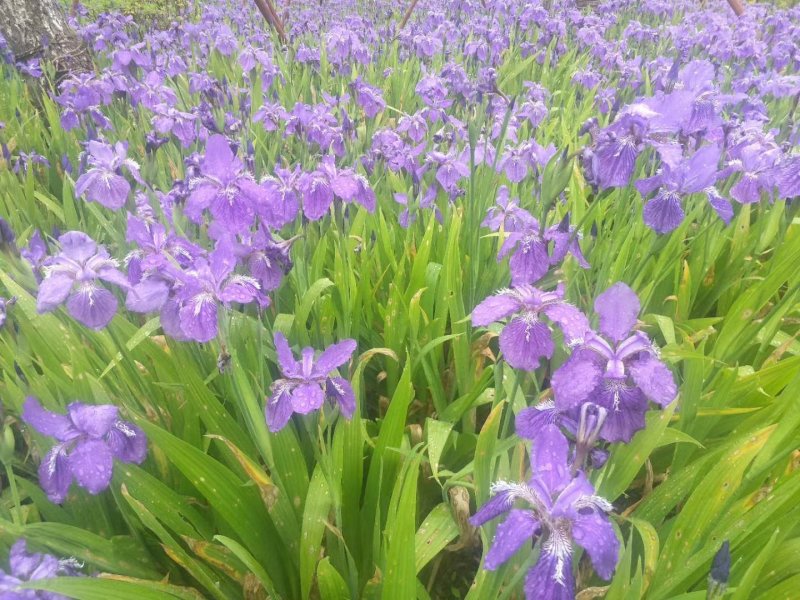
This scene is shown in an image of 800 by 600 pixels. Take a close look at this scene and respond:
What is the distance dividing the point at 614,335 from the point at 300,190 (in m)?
1.12

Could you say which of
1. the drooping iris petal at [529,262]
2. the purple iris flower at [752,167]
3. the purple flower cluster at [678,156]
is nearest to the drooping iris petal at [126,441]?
the drooping iris petal at [529,262]

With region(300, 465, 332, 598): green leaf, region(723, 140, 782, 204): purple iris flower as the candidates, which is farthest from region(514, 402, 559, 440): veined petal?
region(723, 140, 782, 204): purple iris flower

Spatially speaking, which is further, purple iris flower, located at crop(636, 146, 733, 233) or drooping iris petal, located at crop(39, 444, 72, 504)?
purple iris flower, located at crop(636, 146, 733, 233)

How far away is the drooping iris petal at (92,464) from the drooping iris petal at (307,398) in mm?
422

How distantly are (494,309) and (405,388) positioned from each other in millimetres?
388

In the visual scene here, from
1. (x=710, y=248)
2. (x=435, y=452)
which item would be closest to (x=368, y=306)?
(x=435, y=452)

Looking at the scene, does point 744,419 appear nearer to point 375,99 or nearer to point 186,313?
point 186,313

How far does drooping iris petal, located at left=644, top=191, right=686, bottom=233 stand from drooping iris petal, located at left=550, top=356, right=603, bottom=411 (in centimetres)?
85

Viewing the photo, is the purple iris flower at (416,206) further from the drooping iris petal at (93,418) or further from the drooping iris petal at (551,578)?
the drooping iris petal at (551,578)

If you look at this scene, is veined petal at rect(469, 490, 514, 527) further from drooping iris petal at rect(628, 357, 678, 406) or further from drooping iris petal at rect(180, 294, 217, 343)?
drooping iris petal at rect(180, 294, 217, 343)

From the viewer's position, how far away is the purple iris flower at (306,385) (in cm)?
134

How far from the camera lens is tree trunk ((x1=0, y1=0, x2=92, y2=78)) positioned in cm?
498

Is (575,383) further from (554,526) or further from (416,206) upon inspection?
(416,206)

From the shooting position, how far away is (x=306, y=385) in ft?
4.50
